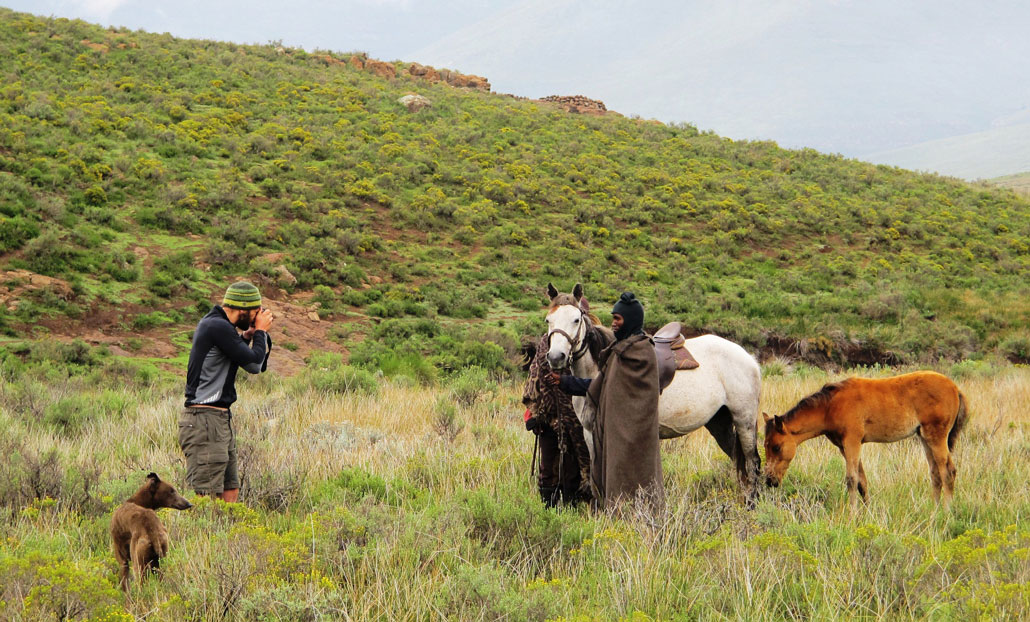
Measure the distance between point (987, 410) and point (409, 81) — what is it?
157ft

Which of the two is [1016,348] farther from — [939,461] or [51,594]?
[51,594]

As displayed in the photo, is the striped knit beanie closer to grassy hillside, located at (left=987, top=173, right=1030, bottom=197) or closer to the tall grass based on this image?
the tall grass

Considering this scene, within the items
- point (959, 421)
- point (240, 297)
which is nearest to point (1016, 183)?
point (959, 421)

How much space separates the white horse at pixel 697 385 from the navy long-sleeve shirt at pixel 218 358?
7.28ft

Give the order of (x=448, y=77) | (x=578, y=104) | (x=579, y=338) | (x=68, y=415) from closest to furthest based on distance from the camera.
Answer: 1. (x=579, y=338)
2. (x=68, y=415)
3. (x=578, y=104)
4. (x=448, y=77)

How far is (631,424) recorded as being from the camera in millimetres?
5008

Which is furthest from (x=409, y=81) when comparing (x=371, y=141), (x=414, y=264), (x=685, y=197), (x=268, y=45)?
(x=414, y=264)

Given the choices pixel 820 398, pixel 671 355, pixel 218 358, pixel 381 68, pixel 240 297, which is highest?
pixel 381 68

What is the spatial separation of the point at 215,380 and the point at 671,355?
3.82 meters

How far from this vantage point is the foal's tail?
5.60 m

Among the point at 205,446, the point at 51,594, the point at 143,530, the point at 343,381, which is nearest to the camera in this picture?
the point at 51,594

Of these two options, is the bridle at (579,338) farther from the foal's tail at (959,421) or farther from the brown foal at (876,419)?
the foal's tail at (959,421)

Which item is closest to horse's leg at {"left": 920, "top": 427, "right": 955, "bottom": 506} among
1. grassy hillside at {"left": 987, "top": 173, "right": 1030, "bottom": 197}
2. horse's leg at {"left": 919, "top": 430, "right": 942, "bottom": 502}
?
horse's leg at {"left": 919, "top": 430, "right": 942, "bottom": 502}

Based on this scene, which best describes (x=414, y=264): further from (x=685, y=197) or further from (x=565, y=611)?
(x=565, y=611)
